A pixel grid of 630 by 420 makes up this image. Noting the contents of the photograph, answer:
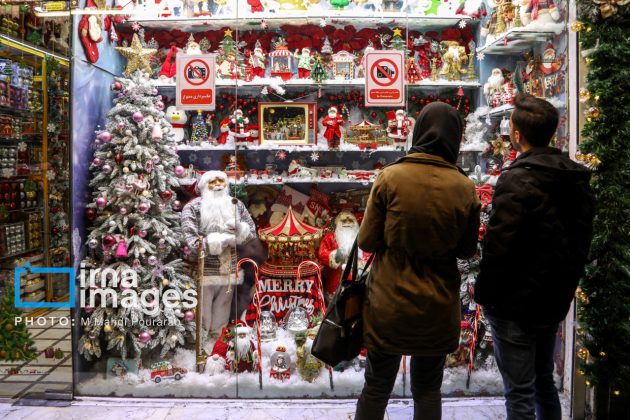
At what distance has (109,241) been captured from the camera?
3.52m

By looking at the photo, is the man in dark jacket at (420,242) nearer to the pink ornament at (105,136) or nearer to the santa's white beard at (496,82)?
the santa's white beard at (496,82)

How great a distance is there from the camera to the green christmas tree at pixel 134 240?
355cm

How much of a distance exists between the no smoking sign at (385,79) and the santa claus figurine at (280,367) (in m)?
1.75

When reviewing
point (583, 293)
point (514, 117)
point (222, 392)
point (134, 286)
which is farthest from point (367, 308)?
point (134, 286)

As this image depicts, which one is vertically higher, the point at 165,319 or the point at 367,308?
the point at 367,308

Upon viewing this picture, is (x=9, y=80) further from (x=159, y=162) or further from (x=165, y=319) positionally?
(x=165, y=319)

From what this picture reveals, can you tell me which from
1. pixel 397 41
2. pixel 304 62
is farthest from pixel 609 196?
pixel 304 62

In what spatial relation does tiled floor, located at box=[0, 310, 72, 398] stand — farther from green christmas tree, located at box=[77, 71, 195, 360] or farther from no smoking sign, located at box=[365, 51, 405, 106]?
no smoking sign, located at box=[365, 51, 405, 106]

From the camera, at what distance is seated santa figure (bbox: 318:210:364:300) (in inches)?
145

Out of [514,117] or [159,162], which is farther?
[159,162]

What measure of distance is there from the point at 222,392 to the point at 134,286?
89cm

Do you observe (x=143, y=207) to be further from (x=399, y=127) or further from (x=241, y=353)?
(x=399, y=127)

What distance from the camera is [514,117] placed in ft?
7.47

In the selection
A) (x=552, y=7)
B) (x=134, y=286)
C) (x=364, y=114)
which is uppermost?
(x=552, y=7)
